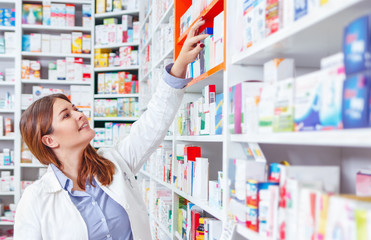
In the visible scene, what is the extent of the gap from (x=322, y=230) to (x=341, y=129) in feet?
0.79

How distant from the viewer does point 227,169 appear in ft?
5.46

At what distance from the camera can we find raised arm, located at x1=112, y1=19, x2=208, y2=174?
81.7 inches

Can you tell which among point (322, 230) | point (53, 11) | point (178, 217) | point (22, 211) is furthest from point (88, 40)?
point (322, 230)

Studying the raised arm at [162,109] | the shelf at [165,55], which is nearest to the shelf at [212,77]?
the raised arm at [162,109]

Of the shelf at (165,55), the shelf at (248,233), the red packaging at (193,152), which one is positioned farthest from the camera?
the shelf at (165,55)

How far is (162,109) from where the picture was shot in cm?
220

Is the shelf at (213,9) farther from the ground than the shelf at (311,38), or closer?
farther from the ground

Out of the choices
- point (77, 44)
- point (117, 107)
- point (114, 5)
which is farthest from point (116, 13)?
point (117, 107)

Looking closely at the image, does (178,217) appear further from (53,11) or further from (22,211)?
(53,11)

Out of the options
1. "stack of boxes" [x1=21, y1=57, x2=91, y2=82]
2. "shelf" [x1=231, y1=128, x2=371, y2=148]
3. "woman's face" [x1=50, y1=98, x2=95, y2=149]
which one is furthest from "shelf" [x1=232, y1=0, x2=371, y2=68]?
"stack of boxes" [x1=21, y1=57, x2=91, y2=82]

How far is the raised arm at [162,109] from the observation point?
2074 mm

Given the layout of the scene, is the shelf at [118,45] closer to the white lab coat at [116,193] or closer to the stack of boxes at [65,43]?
the stack of boxes at [65,43]

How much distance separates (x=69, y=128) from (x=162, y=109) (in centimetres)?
52

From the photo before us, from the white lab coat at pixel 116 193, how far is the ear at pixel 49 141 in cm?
15
